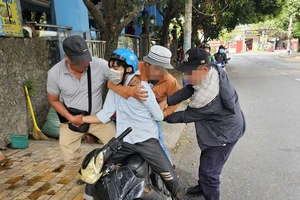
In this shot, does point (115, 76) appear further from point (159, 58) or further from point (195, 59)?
point (195, 59)

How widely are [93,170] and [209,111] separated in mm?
1069

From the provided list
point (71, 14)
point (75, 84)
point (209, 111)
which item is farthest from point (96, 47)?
point (209, 111)

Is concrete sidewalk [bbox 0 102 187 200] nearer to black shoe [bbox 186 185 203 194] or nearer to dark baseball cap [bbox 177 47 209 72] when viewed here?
black shoe [bbox 186 185 203 194]

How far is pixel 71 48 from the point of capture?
2.24 meters

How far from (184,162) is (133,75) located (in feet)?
7.21

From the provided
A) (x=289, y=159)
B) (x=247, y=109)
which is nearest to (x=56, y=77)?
(x=289, y=159)

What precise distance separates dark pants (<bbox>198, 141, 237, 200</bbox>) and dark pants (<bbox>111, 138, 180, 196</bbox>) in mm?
406

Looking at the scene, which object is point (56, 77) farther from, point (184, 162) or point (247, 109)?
point (247, 109)

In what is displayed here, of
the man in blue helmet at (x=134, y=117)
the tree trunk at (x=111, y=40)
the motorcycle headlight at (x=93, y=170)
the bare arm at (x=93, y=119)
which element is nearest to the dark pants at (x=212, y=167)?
the man in blue helmet at (x=134, y=117)

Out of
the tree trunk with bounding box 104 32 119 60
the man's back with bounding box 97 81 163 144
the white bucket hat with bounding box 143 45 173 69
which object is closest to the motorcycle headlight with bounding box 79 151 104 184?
the man's back with bounding box 97 81 163 144

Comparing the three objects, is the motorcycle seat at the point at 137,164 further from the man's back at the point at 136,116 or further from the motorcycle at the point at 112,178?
the man's back at the point at 136,116

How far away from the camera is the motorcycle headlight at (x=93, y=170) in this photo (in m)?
1.55

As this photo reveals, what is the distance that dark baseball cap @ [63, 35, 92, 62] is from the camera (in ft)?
7.37

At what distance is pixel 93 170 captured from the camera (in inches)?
61.1
